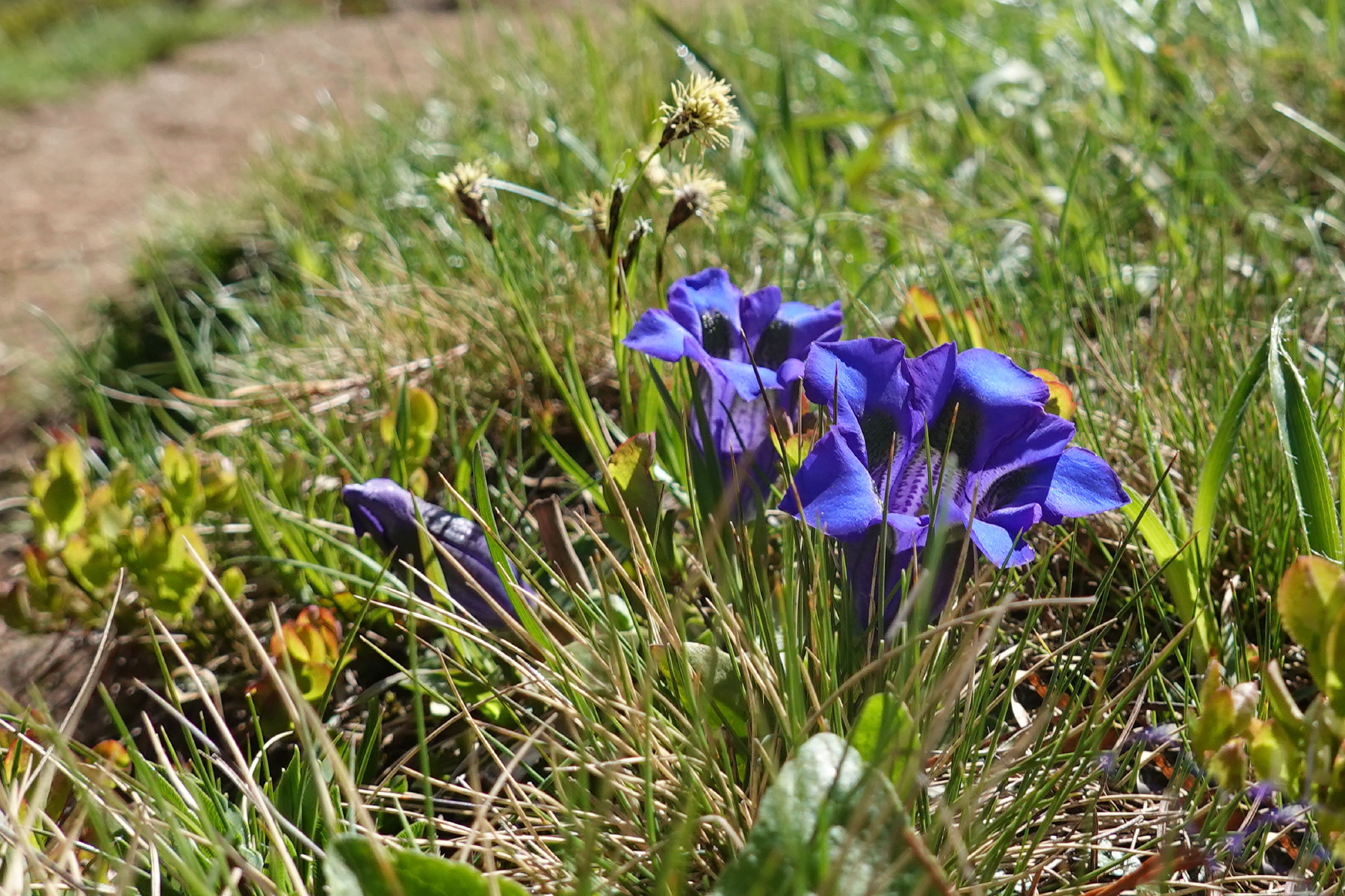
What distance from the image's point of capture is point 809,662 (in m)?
1.00

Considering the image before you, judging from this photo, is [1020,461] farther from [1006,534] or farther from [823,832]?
[823,832]

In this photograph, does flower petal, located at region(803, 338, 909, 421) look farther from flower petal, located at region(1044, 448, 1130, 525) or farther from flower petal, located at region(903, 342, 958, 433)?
flower petal, located at region(1044, 448, 1130, 525)

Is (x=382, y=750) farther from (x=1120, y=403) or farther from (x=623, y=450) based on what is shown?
(x=1120, y=403)

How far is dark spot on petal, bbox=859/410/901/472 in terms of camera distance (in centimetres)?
96

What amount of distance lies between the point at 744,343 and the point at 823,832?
590mm

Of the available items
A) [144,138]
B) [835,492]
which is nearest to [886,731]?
[835,492]

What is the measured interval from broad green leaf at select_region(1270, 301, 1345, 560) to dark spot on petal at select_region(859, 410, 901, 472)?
0.37 meters

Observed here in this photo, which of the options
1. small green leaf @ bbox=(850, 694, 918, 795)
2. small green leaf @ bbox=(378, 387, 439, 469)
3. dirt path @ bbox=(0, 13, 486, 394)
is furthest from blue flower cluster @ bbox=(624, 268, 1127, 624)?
dirt path @ bbox=(0, 13, 486, 394)

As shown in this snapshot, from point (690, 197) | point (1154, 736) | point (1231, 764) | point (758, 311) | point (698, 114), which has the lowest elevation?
point (1154, 736)

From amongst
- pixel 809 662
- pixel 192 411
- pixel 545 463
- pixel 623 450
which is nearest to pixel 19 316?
pixel 192 411

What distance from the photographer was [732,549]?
1121mm

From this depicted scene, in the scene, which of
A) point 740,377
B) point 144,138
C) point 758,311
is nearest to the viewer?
point 740,377

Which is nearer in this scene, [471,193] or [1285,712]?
[1285,712]

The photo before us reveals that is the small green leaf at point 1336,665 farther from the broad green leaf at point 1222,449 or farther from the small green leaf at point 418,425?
the small green leaf at point 418,425
